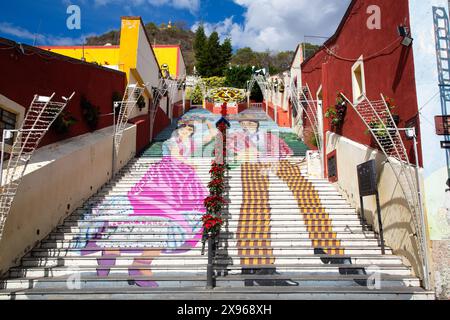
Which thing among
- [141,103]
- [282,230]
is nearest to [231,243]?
[282,230]

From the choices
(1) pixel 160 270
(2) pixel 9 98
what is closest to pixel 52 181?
(2) pixel 9 98

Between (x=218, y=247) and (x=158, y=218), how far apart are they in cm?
228

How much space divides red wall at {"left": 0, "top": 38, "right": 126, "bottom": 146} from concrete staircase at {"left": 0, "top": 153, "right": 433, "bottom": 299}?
3410mm

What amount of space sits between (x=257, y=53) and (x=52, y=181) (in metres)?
59.7

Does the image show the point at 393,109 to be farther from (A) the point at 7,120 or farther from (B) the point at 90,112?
(B) the point at 90,112

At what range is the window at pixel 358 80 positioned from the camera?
9664mm

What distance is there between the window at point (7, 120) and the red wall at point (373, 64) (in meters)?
9.87

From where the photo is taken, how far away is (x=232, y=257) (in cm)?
736

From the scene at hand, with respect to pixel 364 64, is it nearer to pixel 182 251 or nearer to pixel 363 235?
pixel 363 235

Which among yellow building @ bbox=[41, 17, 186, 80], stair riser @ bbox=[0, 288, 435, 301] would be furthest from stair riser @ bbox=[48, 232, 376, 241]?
yellow building @ bbox=[41, 17, 186, 80]

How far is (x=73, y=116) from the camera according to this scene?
1039cm

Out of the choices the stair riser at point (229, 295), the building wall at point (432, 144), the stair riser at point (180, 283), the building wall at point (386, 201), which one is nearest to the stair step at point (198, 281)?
the stair riser at point (180, 283)

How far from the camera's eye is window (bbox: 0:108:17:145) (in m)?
7.59

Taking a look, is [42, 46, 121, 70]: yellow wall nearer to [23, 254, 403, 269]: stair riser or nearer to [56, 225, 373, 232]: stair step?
[56, 225, 373, 232]: stair step
